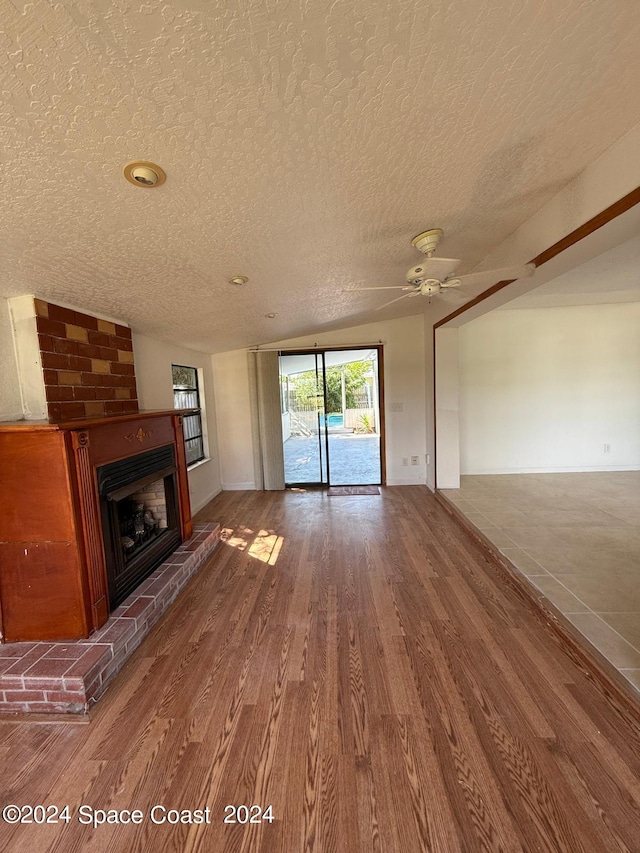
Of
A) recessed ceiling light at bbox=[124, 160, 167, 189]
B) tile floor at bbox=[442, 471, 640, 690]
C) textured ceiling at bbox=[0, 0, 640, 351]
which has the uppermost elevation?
textured ceiling at bbox=[0, 0, 640, 351]

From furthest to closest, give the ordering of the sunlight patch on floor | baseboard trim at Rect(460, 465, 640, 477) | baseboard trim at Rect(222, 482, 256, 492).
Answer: baseboard trim at Rect(222, 482, 256, 492)
baseboard trim at Rect(460, 465, 640, 477)
the sunlight patch on floor

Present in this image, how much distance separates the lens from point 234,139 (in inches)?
40.1

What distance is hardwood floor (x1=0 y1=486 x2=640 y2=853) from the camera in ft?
3.42

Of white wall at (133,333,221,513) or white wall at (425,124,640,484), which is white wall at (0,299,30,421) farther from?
white wall at (425,124,640,484)

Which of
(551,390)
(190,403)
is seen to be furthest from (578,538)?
(190,403)

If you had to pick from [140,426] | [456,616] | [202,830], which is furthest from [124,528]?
[456,616]

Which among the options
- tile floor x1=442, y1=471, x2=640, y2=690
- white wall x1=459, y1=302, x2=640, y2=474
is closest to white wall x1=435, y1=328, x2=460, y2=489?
tile floor x1=442, y1=471, x2=640, y2=690

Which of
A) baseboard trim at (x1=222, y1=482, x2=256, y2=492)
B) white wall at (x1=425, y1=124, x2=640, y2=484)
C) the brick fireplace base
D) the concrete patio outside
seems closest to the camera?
white wall at (x1=425, y1=124, x2=640, y2=484)

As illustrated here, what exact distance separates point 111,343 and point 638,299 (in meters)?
6.48

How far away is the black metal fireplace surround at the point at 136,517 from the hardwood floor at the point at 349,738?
16.0 inches

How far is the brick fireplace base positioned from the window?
7.49ft

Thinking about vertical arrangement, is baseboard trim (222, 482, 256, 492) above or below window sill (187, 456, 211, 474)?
below

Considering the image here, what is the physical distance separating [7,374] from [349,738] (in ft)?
8.41

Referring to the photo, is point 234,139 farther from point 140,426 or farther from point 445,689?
point 445,689
